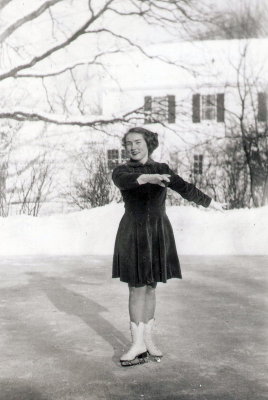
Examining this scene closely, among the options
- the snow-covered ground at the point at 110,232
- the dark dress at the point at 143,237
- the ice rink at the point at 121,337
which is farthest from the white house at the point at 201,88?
the dark dress at the point at 143,237

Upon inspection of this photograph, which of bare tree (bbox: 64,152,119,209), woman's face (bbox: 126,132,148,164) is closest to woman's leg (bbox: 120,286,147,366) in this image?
woman's face (bbox: 126,132,148,164)

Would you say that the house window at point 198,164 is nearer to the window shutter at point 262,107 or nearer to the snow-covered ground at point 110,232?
the window shutter at point 262,107

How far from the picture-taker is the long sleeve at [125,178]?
3.67 m

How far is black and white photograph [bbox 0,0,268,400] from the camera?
3740mm

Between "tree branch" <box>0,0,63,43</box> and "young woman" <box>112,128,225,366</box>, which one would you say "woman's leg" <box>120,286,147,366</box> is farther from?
"tree branch" <box>0,0,63,43</box>

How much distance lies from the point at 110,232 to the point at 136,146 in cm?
731

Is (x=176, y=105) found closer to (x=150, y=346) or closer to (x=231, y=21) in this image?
(x=231, y=21)

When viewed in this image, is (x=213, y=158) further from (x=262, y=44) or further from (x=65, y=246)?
(x=65, y=246)

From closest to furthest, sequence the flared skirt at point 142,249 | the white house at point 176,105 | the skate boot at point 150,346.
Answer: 1. the flared skirt at point 142,249
2. the skate boot at point 150,346
3. the white house at point 176,105

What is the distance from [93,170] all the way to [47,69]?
353 centimetres

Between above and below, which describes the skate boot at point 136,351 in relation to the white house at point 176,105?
below

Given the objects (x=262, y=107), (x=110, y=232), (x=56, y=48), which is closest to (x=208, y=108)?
(x=262, y=107)

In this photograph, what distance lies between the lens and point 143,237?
3.78m

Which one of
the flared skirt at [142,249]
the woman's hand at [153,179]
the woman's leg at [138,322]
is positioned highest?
the woman's hand at [153,179]
